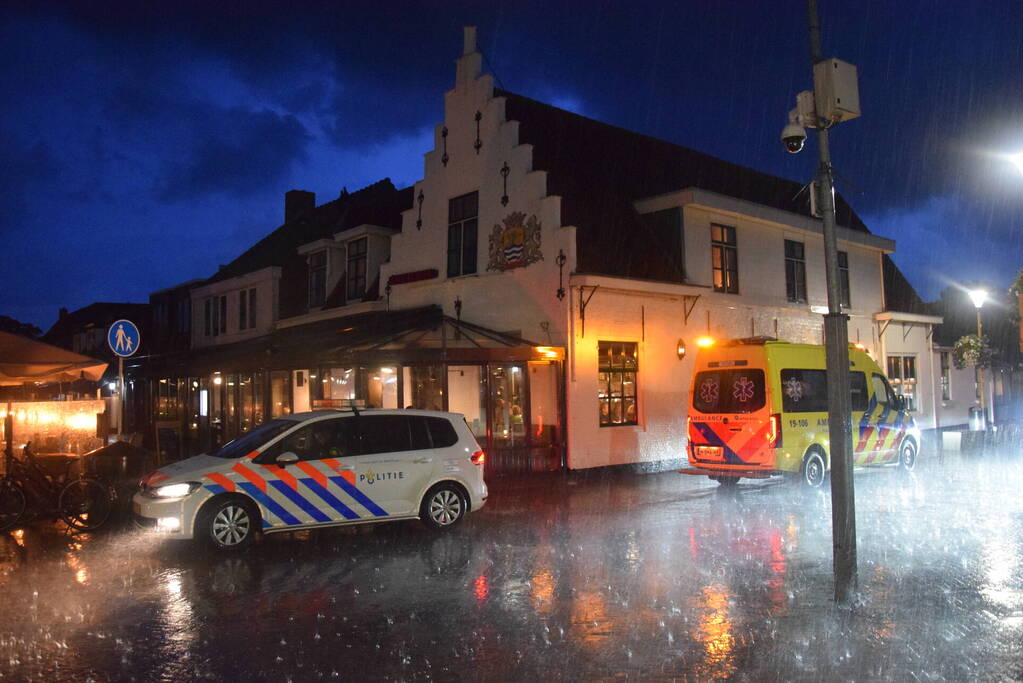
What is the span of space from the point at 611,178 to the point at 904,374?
13.3 meters

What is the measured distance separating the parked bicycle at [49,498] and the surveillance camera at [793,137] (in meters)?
9.84

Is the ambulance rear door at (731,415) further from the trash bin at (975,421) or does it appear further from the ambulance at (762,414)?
A: the trash bin at (975,421)

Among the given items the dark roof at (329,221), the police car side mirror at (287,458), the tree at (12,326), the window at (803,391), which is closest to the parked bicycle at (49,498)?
the police car side mirror at (287,458)

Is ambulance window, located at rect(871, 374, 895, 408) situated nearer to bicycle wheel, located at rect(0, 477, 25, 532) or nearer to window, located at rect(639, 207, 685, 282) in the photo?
window, located at rect(639, 207, 685, 282)

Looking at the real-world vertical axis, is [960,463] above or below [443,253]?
below

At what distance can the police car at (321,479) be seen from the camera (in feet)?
29.6

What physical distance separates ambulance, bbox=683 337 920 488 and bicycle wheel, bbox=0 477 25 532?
400 inches

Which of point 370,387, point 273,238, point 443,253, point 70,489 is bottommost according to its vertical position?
point 70,489

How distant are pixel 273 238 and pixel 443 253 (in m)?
12.7

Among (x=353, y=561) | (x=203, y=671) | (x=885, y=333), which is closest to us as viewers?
(x=203, y=671)

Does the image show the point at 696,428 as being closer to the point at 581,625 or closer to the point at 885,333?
the point at 581,625

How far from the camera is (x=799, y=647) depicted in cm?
559

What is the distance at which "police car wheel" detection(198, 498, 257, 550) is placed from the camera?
29.5 feet

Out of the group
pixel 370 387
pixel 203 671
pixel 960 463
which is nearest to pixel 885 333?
pixel 960 463
